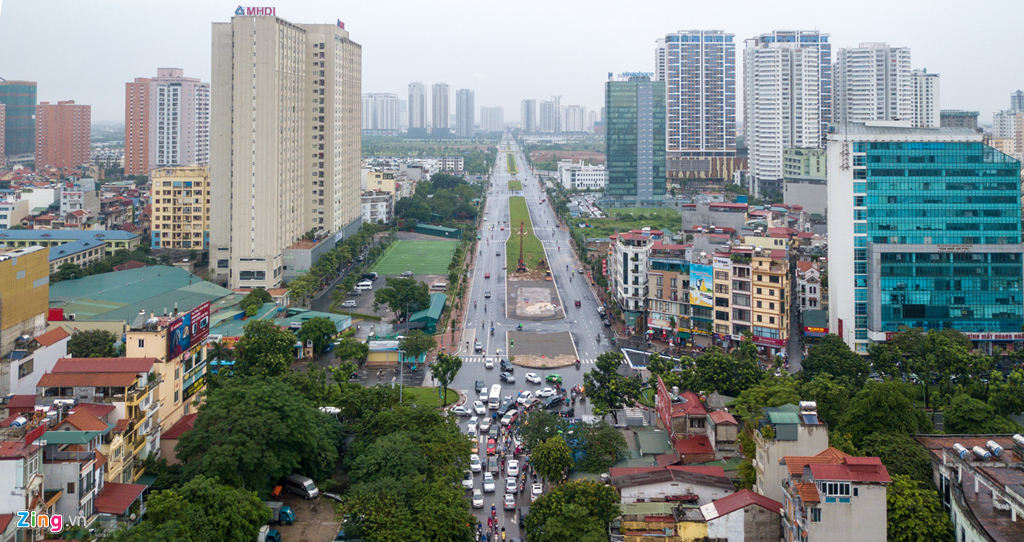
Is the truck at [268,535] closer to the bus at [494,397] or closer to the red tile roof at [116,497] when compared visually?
the red tile roof at [116,497]

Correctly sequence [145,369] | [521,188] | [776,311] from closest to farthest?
[145,369] < [776,311] < [521,188]

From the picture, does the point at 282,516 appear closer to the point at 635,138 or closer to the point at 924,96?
the point at 635,138

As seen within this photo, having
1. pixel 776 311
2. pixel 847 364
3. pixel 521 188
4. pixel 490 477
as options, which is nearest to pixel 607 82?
pixel 521 188

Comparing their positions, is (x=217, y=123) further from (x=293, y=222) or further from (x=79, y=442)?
(x=79, y=442)

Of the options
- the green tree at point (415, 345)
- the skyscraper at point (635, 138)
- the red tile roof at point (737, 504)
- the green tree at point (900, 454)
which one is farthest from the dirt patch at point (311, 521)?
the skyscraper at point (635, 138)

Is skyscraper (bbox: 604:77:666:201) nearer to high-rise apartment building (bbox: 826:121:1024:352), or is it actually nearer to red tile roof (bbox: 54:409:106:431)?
high-rise apartment building (bbox: 826:121:1024:352)

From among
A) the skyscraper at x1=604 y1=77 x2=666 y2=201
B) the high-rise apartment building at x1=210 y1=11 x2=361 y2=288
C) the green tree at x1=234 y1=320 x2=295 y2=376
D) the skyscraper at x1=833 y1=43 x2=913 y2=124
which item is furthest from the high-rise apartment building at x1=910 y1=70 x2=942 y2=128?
the green tree at x1=234 y1=320 x2=295 y2=376
